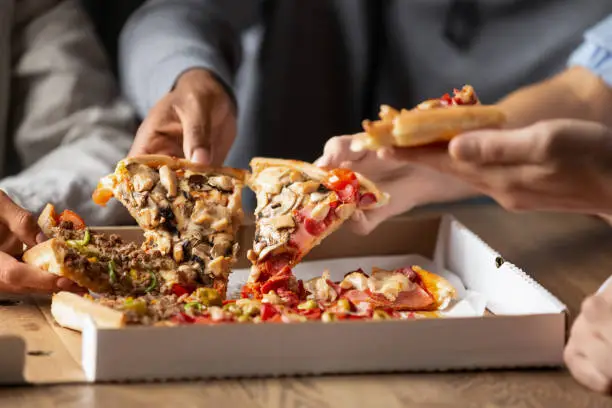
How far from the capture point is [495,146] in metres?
1.35

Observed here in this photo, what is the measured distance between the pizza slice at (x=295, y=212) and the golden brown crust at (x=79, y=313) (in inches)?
12.9

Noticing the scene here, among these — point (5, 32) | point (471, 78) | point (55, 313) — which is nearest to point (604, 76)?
point (471, 78)

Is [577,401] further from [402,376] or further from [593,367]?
[402,376]

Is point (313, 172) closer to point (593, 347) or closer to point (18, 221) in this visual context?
point (18, 221)

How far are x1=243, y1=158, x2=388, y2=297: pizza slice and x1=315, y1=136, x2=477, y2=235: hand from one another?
0.29 feet

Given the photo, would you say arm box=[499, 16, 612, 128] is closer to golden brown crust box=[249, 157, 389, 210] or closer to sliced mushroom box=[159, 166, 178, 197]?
golden brown crust box=[249, 157, 389, 210]

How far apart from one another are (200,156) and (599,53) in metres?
0.86

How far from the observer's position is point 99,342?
1.40m

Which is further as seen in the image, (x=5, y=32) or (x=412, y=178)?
(x=5, y=32)

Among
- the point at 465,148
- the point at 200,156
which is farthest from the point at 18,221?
the point at 465,148

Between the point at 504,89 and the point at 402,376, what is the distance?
1443 millimetres

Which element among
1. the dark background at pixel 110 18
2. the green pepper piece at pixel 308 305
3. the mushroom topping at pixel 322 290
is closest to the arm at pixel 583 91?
the mushroom topping at pixel 322 290

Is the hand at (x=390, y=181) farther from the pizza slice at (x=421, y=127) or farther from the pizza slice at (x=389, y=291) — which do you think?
the pizza slice at (x=421, y=127)

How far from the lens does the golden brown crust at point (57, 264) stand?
1.72m
